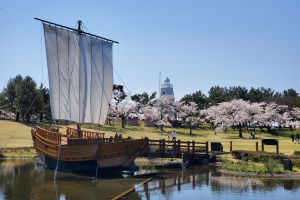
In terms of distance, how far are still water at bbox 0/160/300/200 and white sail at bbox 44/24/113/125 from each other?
10033 mm

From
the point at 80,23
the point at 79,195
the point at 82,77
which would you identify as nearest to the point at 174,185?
the point at 79,195

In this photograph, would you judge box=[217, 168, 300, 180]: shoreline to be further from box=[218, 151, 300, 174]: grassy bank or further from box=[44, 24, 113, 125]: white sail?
box=[44, 24, 113, 125]: white sail

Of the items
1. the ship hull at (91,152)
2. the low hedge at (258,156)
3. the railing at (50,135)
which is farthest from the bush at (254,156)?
the railing at (50,135)

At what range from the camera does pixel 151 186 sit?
1146 inches

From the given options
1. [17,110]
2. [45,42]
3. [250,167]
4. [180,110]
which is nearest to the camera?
[250,167]

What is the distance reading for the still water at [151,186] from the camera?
2514 cm

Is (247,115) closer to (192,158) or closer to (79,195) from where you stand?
(192,158)

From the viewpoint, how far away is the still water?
82.5ft

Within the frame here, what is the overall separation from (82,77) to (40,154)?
10053 mm

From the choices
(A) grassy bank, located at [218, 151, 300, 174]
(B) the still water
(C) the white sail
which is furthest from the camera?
(C) the white sail

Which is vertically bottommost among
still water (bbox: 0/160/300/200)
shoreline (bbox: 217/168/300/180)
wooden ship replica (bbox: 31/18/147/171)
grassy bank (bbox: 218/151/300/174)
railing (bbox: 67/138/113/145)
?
still water (bbox: 0/160/300/200)

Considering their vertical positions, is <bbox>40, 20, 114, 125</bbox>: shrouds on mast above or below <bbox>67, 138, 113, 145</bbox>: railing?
above

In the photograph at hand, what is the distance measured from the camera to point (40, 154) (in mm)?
41438

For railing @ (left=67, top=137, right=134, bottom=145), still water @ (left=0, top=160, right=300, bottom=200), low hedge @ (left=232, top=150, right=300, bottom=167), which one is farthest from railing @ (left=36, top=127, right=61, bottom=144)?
low hedge @ (left=232, top=150, right=300, bottom=167)
